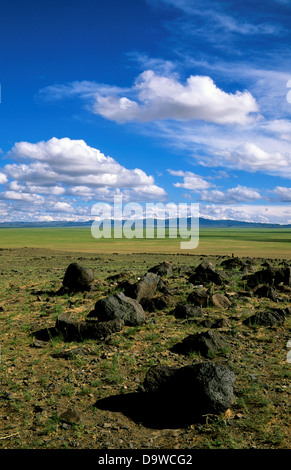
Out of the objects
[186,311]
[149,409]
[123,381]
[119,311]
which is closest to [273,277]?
[186,311]

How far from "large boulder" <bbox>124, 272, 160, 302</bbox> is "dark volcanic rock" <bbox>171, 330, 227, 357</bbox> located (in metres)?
4.85

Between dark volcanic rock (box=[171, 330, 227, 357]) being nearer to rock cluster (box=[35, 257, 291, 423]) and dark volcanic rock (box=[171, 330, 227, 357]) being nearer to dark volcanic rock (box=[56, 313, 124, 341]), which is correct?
rock cluster (box=[35, 257, 291, 423])

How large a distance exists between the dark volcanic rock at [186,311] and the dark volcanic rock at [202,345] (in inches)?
121

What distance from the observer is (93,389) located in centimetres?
855

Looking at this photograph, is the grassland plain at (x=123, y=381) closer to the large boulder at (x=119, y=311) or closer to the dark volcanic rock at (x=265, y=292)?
the large boulder at (x=119, y=311)

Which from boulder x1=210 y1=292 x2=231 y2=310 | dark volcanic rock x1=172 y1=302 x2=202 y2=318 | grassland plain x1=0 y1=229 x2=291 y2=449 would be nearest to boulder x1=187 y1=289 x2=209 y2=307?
boulder x1=210 y1=292 x2=231 y2=310

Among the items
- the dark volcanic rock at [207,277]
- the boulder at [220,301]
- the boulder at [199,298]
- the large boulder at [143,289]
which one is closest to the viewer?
the boulder at [220,301]

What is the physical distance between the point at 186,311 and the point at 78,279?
22.6 feet

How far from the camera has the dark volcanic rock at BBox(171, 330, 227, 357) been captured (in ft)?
33.7

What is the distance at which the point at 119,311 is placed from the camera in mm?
13055

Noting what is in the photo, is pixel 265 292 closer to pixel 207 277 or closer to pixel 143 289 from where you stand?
pixel 207 277

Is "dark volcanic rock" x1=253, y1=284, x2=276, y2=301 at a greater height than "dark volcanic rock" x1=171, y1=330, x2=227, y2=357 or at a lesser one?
greater

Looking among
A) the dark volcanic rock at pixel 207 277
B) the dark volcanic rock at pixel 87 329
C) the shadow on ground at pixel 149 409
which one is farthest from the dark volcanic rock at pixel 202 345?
the dark volcanic rock at pixel 207 277

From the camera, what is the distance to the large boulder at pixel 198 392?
7.10 meters
